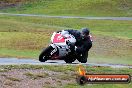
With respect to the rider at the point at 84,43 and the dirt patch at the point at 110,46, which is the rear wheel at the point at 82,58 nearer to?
the rider at the point at 84,43

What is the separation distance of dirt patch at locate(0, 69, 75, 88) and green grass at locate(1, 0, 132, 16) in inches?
1654

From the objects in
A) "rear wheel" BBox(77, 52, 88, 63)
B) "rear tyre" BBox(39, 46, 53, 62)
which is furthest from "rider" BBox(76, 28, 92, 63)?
"rear tyre" BBox(39, 46, 53, 62)

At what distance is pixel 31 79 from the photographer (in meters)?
17.0

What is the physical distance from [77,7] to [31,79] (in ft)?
153

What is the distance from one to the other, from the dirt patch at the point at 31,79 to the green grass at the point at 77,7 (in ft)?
138

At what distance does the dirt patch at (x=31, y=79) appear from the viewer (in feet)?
53.5

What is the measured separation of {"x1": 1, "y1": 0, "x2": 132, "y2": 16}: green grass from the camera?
60781 millimetres

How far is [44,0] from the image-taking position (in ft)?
224

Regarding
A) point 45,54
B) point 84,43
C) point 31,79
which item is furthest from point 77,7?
point 31,79

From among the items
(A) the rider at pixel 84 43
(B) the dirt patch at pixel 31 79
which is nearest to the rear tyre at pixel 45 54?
(A) the rider at pixel 84 43

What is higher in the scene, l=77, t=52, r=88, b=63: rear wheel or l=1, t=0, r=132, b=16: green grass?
l=77, t=52, r=88, b=63: rear wheel

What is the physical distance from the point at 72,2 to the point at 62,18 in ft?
41.0

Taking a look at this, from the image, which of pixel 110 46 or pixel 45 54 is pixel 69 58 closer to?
pixel 45 54

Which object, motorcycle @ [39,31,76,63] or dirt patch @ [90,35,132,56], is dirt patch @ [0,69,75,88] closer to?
motorcycle @ [39,31,76,63]
